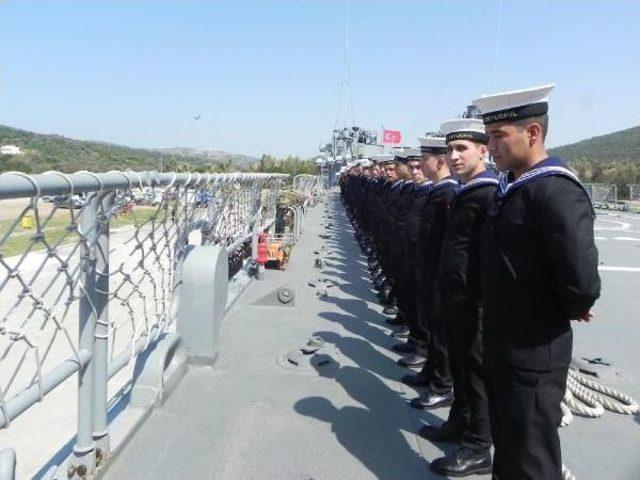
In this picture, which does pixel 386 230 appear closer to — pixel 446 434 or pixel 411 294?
pixel 411 294

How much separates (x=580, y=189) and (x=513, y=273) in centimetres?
32

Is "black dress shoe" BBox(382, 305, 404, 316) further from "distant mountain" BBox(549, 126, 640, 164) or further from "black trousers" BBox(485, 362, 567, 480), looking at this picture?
"distant mountain" BBox(549, 126, 640, 164)

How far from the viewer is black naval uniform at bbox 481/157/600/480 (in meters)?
1.55

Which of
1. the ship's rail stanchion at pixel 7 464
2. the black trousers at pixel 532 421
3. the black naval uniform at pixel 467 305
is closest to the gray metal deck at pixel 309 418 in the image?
the black naval uniform at pixel 467 305

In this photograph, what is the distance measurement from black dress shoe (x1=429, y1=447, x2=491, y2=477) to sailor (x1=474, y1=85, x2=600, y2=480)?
38 centimetres

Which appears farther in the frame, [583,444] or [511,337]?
[583,444]

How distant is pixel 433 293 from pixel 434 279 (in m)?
0.09

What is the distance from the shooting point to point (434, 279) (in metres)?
3.22

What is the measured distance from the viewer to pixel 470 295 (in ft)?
7.78

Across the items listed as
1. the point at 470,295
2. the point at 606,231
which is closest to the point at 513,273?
the point at 470,295

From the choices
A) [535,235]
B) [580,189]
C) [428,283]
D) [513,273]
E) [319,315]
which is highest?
[580,189]

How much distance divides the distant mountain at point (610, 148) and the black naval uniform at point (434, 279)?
4225 inches

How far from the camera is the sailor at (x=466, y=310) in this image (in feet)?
7.41

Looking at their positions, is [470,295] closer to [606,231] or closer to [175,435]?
[175,435]
